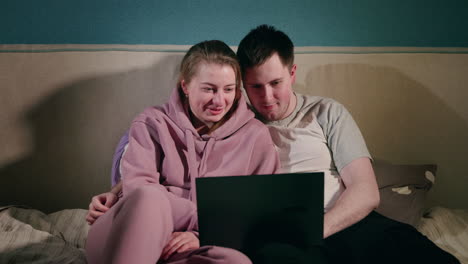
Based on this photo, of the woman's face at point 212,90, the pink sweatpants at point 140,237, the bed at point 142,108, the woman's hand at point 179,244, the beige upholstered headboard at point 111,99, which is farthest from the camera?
the beige upholstered headboard at point 111,99

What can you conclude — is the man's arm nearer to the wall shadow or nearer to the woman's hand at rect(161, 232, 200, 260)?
the woman's hand at rect(161, 232, 200, 260)

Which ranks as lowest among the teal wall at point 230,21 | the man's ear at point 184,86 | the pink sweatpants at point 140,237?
the pink sweatpants at point 140,237

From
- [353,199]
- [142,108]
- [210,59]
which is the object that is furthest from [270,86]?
[142,108]

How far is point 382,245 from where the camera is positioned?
38.5 inches

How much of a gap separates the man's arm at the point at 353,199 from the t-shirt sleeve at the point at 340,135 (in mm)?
26

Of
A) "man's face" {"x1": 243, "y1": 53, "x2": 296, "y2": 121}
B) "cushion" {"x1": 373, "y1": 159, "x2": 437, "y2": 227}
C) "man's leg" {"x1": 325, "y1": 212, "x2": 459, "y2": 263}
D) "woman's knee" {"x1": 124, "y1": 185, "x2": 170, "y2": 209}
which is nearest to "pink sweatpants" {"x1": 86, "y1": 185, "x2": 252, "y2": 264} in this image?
"woman's knee" {"x1": 124, "y1": 185, "x2": 170, "y2": 209}

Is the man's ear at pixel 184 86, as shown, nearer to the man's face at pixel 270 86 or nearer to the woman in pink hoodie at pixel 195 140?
the woman in pink hoodie at pixel 195 140

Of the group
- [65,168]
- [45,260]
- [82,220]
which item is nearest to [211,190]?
[45,260]

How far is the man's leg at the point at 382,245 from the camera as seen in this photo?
2.96 feet

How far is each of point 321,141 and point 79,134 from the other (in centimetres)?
97

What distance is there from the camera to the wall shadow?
1.51 metres

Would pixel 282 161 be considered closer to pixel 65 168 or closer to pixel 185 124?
pixel 185 124

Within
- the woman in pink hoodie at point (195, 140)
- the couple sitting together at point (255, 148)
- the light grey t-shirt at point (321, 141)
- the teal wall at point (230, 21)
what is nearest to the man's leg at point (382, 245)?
the couple sitting together at point (255, 148)

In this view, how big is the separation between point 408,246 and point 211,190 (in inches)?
20.9
